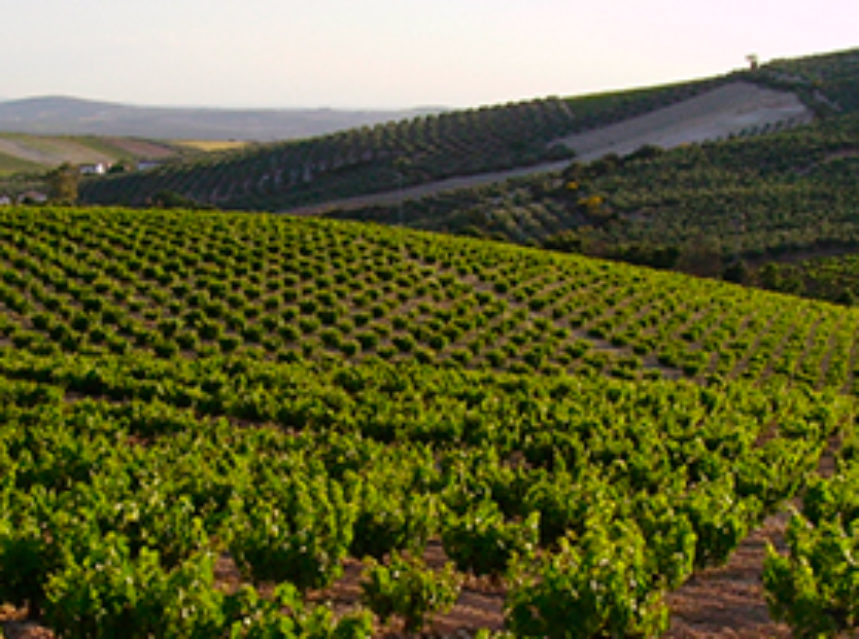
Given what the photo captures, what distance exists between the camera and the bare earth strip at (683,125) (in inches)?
3915

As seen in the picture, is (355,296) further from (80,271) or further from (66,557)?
(66,557)

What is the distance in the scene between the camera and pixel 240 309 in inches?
1105

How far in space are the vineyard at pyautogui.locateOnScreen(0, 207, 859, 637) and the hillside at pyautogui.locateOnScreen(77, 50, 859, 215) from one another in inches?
2349

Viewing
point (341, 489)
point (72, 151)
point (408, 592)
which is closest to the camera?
point (408, 592)

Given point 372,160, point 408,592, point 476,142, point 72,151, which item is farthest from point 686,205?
point 72,151

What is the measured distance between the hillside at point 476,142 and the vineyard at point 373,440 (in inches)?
2349

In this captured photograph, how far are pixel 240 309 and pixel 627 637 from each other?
72.8ft

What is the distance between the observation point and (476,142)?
112 m

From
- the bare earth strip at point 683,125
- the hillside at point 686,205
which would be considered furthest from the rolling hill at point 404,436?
the bare earth strip at point 683,125

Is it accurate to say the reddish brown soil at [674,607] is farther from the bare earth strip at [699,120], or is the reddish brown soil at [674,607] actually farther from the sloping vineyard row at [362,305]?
the bare earth strip at [699,120]

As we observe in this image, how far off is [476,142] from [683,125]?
94.4ft

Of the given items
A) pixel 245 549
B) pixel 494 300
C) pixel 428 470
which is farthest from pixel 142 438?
pixel 494 300

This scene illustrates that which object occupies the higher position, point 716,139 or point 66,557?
point 716,139

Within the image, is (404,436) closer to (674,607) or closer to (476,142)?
(674,607)
